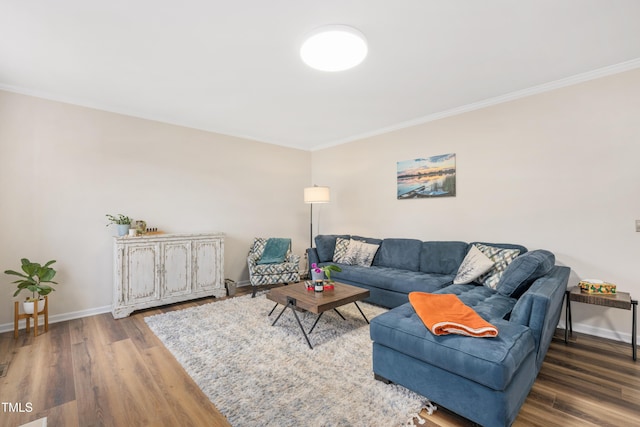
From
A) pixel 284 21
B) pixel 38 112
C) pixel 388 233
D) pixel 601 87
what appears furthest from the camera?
pixel 388 233

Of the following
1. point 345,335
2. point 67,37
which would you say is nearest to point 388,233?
point 345,335

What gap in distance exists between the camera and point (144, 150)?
3893mm

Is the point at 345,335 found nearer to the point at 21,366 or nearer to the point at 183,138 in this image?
the point at 21,366

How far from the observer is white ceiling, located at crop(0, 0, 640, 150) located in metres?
1.94

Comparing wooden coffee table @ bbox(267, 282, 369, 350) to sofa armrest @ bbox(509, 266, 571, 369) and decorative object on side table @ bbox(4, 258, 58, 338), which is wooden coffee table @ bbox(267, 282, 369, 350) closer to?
sofa armrest @ bbox(509, 266, 571, 369)

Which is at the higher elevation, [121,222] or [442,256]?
[121,222]

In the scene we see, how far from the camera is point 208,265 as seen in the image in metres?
4.08

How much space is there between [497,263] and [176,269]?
3.92m

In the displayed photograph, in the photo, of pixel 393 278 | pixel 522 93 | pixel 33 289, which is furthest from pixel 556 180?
pixel 33 289

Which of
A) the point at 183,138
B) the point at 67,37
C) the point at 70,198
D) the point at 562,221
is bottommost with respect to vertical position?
the point at 562,221

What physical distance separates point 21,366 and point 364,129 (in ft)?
15.7

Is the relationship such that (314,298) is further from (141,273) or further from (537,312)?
(141,273)

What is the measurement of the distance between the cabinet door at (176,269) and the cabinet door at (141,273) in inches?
4.2

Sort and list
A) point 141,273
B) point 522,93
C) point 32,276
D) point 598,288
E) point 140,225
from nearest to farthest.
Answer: point 598,288, point 32,276, point 522,93, point 141,273, point 140,225
